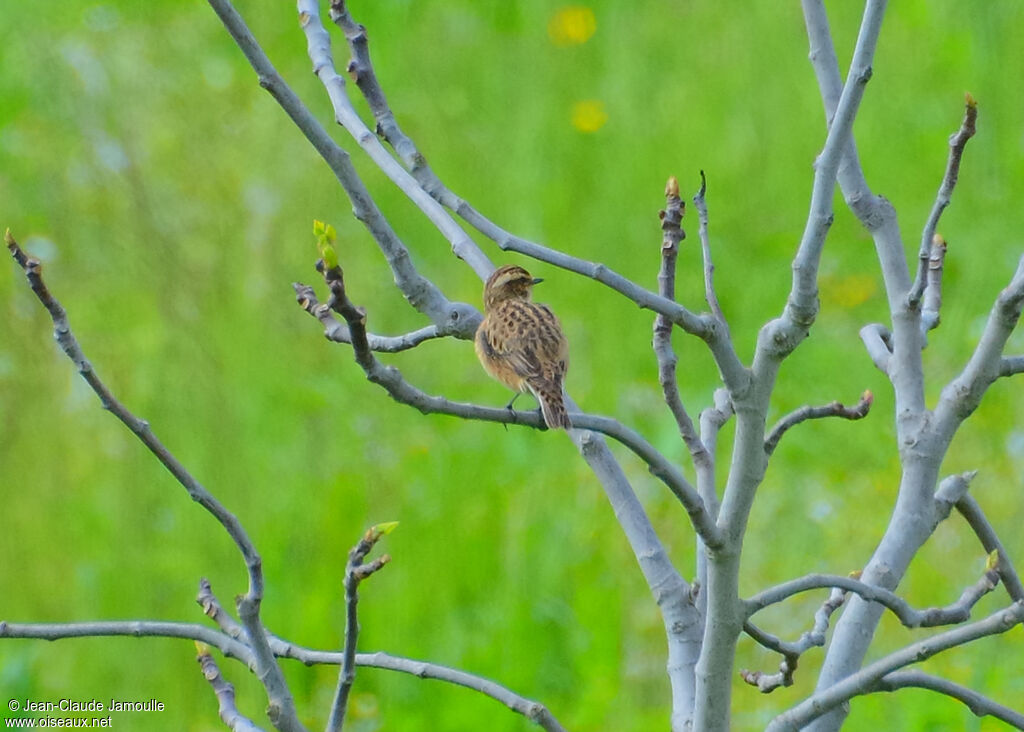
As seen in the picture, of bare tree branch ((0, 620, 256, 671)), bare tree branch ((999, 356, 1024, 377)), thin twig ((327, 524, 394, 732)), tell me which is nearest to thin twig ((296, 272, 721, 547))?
thin twig ((327, 524, 394, 732))

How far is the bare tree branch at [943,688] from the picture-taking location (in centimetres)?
207

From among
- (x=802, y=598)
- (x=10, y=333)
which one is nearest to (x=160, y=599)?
(x=10, y=333)

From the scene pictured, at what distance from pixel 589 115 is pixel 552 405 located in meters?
4.24

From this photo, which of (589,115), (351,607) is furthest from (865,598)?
(589,115)

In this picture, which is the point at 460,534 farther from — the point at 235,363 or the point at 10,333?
the point at 10,333

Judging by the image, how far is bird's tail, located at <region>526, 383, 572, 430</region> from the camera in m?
2.50

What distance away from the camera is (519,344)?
3320mm

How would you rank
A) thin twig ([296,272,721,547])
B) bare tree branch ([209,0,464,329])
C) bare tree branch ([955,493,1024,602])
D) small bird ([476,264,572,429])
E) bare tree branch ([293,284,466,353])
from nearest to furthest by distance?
thin twig ([296,272,721,547])
bare tree branch ([209,0,464,329])
bare tree branch ([293,284,466,353])
bare tree branch ([955,493,1024,602])
small bird ([476,264,572,429])

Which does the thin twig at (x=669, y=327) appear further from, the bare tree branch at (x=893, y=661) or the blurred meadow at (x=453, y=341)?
the blurred meadow at (x=453, y=341)

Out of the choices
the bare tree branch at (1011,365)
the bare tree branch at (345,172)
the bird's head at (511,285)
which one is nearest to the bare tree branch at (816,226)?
the bare tree branch at (1011,365)

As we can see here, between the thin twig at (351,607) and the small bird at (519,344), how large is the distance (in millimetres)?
924

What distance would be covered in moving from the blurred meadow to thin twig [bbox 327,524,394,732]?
2.51 metres

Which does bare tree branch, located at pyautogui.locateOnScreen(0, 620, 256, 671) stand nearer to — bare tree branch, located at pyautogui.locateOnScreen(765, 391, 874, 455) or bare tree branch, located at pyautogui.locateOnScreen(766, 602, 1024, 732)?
bare tree branch, located at pyautogui.locateOnScreen(766, 602, 1024, 732)

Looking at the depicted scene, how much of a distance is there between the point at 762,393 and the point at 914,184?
4612mm
